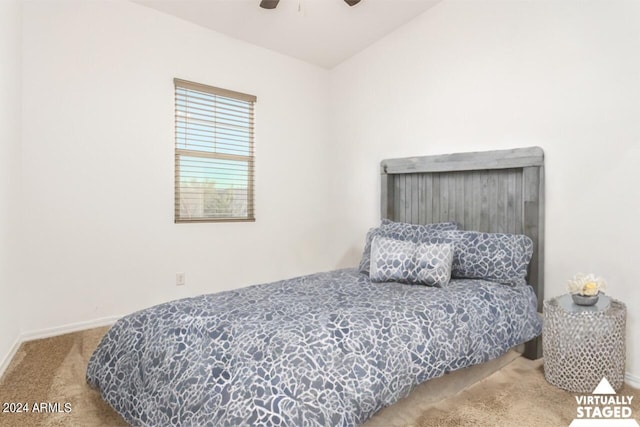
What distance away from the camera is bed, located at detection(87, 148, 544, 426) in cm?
138

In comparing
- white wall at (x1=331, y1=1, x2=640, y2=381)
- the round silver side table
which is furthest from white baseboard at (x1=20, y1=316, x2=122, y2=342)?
the round silver side table

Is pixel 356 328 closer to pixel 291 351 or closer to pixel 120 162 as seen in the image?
pixel 291 351

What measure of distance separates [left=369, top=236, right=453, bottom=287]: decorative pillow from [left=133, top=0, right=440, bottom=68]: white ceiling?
6.98ft

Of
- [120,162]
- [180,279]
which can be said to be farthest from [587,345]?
[120,162]

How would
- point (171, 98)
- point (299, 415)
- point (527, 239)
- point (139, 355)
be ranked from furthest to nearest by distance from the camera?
1. point (171, 98)
2. point (527, 239)
3. point (139, 355)
4. point (299, 415)

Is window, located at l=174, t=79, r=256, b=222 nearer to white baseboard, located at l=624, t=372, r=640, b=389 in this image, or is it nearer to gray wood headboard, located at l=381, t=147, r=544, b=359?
gray wood headboard, located at l=381, t=147, r=544, b=359

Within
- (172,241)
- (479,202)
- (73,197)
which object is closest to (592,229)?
(479,202)

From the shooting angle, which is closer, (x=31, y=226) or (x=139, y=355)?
(x=139, y=355)

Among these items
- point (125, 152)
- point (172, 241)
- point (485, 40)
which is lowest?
point (172, 241)

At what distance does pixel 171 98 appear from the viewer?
11.0 feet

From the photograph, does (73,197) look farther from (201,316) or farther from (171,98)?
(201,316)

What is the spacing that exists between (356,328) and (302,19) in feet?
9.61

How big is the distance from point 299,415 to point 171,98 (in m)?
2.96

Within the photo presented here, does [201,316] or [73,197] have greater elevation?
[73,197]
